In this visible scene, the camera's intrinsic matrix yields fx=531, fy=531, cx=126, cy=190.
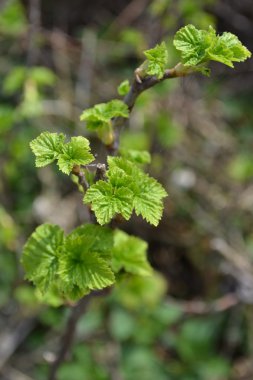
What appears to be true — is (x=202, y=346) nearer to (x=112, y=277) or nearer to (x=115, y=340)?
(x=115, y=340)

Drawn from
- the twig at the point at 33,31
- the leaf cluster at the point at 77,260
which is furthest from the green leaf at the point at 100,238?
the twig at the point at 33,31

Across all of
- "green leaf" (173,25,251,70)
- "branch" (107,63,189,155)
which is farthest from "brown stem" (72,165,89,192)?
"green leaf" (173,25,251,70)

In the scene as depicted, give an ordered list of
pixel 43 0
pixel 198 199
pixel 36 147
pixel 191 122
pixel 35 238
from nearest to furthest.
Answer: pixel 36 147 < pixel 35 238 < pixel 198 199 < pixel 191 122 < pixel 43 0

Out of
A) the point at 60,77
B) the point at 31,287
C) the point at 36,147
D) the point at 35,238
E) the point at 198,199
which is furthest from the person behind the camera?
the point at 60,77

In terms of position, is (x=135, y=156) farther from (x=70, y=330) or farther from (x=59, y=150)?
(x=70, y=330)

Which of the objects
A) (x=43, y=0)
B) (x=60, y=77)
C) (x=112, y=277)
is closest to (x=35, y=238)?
(x=112, y=277)

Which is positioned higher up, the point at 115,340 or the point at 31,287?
the point at 31,287

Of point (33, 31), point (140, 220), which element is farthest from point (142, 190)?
point (33, 31)
